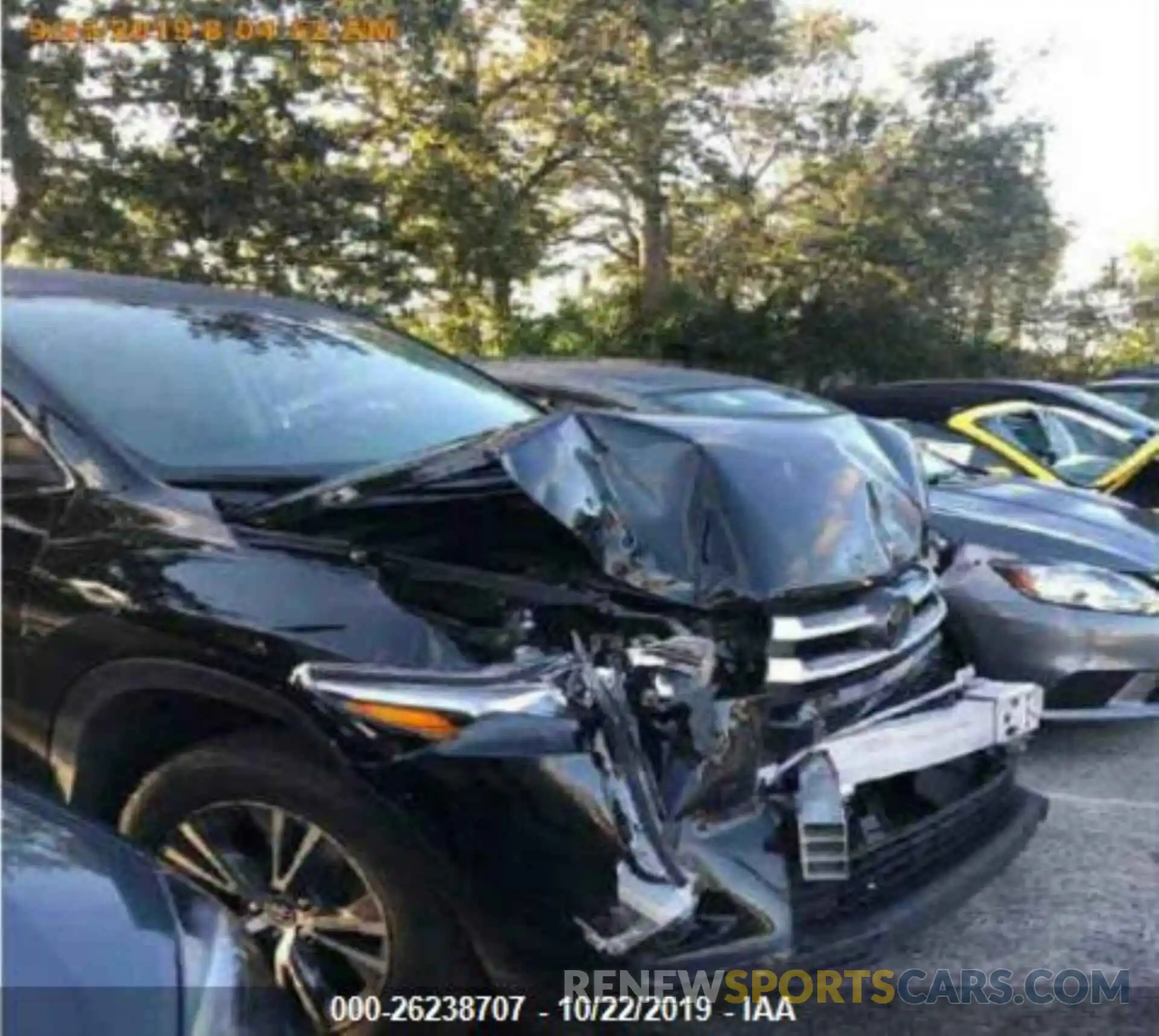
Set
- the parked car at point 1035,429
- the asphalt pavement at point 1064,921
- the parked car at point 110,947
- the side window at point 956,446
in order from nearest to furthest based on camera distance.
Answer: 1. the parked car at point 110,947
2. the asphalt pavement at point 1064,921
3. the side window at point 956,446
4. the parked car at point 1035,429

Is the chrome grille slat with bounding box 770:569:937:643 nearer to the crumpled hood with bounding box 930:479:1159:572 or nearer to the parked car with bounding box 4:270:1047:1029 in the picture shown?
the parked car with bounding box 4:270:1047:1029

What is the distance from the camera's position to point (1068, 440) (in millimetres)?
7938

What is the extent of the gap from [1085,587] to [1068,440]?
354 cm

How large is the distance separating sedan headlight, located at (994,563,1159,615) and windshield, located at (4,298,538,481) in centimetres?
180

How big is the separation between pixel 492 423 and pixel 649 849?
1643mm

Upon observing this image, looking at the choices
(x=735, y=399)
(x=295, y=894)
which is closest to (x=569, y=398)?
(x=735, y=399)

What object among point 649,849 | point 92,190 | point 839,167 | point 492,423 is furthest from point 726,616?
point 839,167

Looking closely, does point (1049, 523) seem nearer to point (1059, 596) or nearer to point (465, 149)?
point (1059, 596)

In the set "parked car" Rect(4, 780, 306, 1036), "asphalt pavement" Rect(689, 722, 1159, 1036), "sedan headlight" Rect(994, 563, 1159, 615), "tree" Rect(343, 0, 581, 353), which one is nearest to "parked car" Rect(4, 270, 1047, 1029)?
"asphalt pavement" Rect(689, 722, 1159, 1036)

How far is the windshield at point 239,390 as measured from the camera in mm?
3213

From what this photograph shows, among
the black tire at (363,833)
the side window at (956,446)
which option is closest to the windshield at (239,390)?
the black tire at (363,833)

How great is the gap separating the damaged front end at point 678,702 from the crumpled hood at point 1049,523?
158 cm

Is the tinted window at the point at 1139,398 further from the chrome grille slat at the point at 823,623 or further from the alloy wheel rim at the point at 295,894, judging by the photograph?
the alloy wheel rim at the point at 295,894
